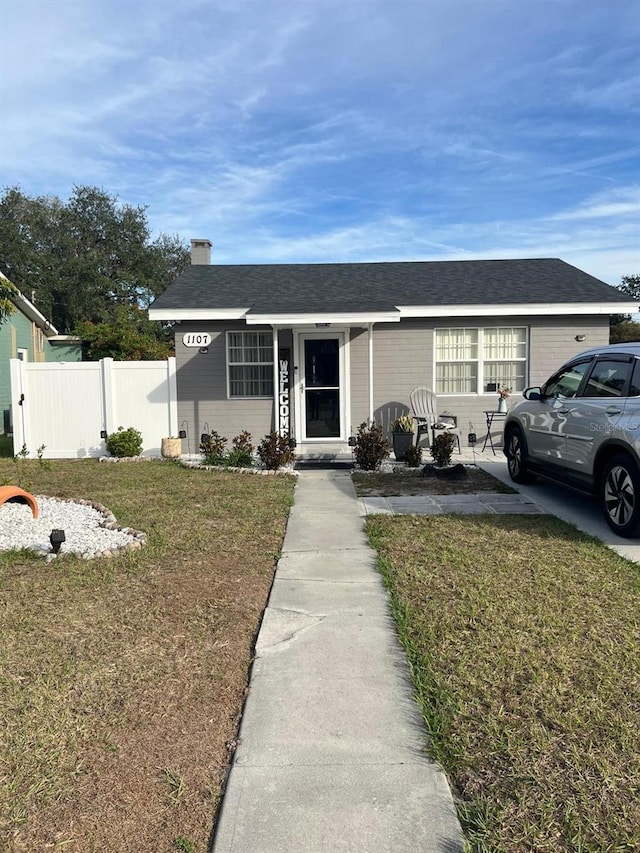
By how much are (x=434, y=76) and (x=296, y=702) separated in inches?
476

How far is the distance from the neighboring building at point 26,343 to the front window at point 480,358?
11.3 meters

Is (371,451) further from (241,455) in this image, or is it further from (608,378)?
(608,378)

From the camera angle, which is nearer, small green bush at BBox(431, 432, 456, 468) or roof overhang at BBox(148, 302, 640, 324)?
small green bush at BBox(431, 432, 456, 468)

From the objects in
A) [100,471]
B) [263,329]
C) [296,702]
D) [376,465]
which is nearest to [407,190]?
[263,329]

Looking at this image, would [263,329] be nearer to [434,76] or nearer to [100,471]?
[100,471]

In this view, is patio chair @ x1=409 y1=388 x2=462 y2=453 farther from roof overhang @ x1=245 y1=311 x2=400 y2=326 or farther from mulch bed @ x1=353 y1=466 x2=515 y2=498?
mulch bed @ x1=353 y1=466 x2=515 y2=498

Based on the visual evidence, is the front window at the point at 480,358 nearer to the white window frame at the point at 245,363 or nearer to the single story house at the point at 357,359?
the single story house at the point at 357,359

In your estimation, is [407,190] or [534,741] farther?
[407,190]

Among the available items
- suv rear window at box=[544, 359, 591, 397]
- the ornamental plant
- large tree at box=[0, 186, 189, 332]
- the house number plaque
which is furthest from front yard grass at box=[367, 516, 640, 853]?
large tree at box=[0, 186, 189, 332]

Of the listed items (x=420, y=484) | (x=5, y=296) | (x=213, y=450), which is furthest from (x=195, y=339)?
(x=420, y=484)

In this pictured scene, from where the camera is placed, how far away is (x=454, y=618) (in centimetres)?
377

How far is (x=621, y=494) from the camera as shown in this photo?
562 centimetres

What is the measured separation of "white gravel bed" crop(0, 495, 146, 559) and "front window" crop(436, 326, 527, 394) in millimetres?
7371

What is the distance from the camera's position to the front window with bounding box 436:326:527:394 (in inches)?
460
